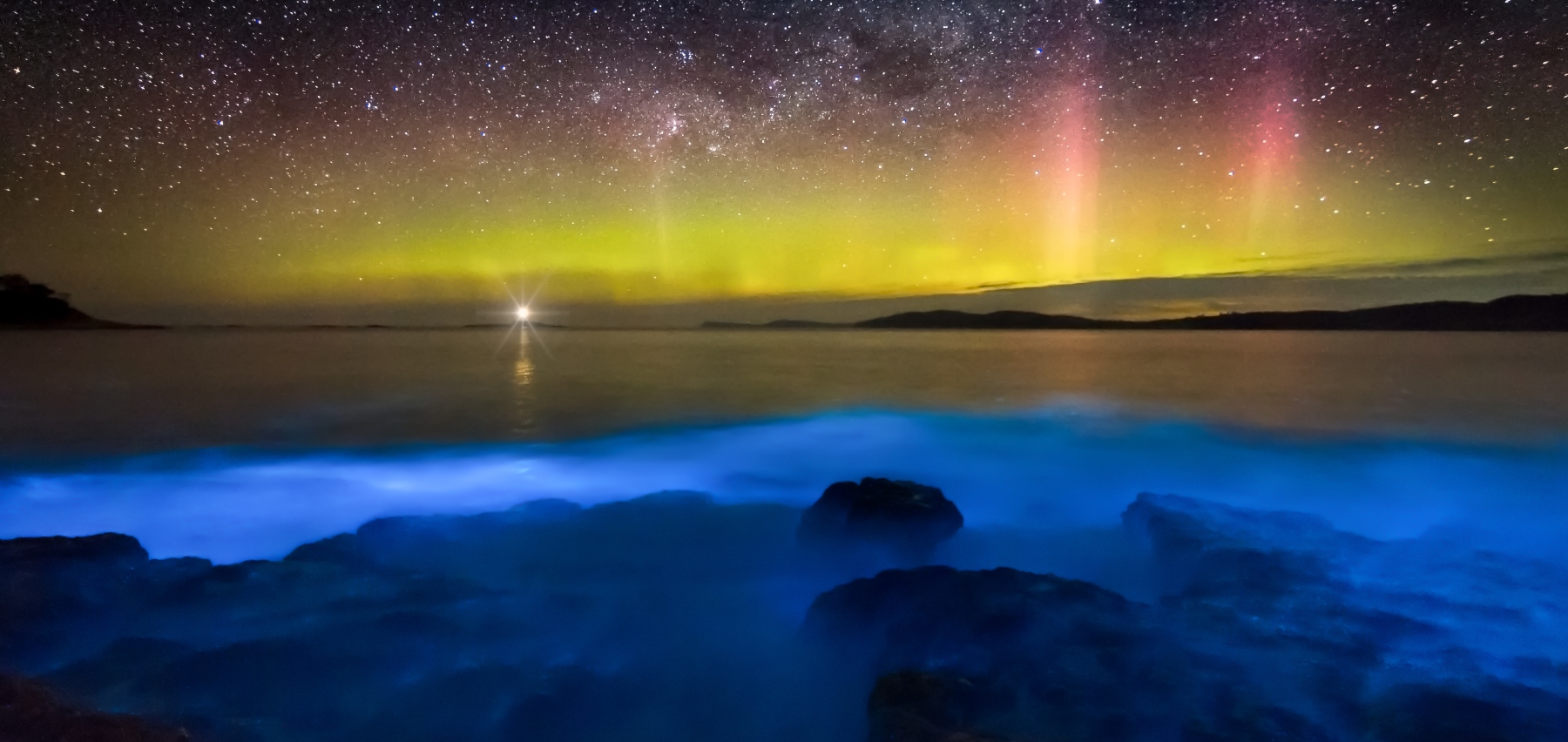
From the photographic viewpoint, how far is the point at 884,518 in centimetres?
763

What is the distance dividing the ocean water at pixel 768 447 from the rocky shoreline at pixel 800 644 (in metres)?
2.87

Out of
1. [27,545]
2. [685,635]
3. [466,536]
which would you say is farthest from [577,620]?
[27,545]

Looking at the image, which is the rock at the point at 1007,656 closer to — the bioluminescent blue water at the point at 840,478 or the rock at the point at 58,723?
the rock at the point at 58,723

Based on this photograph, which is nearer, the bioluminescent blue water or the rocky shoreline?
the rocky shoreline

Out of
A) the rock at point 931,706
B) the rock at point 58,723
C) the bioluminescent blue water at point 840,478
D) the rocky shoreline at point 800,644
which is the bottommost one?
the bioluminescent blue water at point 840,478

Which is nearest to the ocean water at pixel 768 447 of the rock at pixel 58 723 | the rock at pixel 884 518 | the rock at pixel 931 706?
the rock at pixel 884 518

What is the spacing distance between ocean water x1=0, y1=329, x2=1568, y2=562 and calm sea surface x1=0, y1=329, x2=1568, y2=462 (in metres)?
0.17

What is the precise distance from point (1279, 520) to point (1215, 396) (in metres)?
17.5


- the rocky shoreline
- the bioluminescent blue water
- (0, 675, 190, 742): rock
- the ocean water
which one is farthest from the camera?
the ocean water

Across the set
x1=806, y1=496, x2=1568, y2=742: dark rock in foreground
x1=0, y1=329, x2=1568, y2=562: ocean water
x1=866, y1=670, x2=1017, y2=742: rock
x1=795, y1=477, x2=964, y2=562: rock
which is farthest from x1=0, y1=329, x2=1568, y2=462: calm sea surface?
x1=866, y1=670, x2=1017, y2=742: rock

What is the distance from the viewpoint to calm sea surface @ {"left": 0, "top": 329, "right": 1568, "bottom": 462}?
1716 centimetres

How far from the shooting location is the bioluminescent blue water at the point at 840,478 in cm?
992

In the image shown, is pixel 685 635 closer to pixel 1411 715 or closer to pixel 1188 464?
pixel 1411 715

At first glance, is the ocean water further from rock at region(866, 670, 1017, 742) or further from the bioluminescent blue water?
rock at region(866, 670, 1017, 742)
